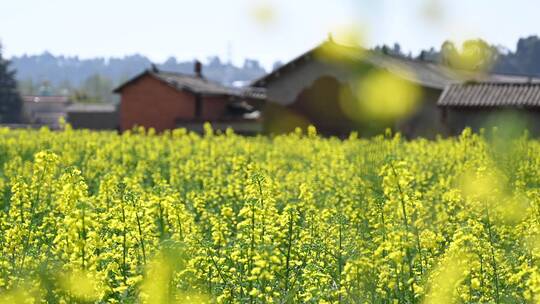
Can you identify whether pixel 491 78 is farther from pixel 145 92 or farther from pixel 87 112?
pixel 87 112

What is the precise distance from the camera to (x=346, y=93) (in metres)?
35.6

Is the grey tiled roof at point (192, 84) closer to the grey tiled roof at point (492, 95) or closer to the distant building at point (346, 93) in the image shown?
the distant building at point (346, 93)

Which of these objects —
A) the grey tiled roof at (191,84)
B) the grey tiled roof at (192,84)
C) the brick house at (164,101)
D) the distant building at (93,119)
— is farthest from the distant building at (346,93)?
the distant building at (93,119)

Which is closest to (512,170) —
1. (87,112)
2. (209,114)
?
(209,114)

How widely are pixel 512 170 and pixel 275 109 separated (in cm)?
2409

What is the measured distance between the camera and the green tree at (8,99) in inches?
3322

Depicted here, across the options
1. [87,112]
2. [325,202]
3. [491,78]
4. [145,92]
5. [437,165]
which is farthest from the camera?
[87,112]

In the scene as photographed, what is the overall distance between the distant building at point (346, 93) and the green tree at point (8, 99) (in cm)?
5504

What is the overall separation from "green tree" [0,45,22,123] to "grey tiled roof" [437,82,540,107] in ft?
208

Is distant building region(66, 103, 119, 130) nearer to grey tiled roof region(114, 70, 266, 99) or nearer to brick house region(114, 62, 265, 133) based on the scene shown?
grey tiled roof region(114, 70, 266, 99)

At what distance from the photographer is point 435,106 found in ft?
113

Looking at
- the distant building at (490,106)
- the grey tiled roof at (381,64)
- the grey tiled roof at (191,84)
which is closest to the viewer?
the distant building at (490,106)

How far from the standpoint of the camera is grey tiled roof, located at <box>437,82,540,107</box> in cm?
3112

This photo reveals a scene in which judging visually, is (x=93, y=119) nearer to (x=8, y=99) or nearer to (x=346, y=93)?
(x=8, y=99)
